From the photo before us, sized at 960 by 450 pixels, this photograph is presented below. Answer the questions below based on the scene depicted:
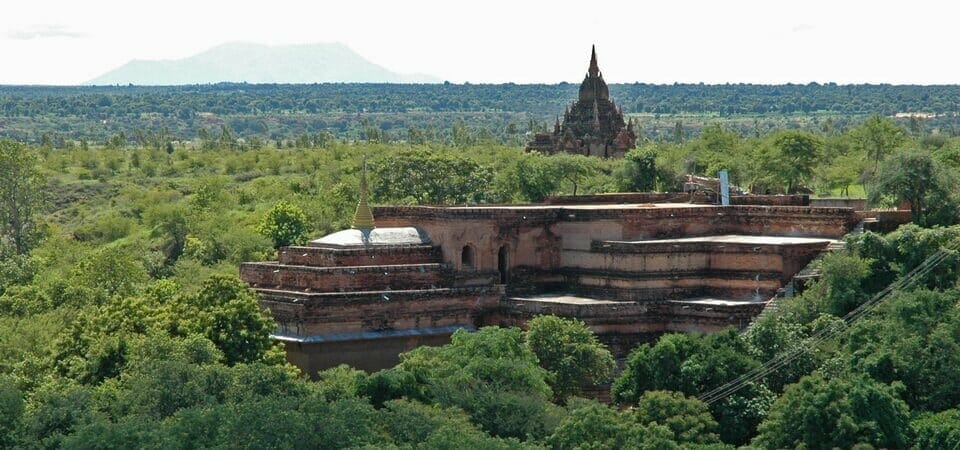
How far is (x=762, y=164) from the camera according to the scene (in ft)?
271

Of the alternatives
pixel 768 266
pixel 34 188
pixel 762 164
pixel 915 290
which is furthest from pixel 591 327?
pixel 34 188

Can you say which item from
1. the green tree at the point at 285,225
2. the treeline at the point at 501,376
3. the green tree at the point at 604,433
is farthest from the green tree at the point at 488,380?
the green tree at the point at 285,225

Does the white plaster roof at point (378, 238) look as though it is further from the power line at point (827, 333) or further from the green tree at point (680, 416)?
the green tree at point (680, 416)

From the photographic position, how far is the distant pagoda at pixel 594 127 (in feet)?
332

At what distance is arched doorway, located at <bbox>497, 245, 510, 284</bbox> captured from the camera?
5191 centimetres

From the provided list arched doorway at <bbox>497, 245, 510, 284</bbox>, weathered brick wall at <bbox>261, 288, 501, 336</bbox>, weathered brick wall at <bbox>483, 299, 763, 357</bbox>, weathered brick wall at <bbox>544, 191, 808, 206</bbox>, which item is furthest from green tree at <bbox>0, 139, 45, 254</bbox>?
weathered brick wall at <bbox>483, 299, 763, 357</bbox>

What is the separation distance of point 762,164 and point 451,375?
141ft

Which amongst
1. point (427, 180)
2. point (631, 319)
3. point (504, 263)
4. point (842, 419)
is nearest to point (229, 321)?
point (504, 263)

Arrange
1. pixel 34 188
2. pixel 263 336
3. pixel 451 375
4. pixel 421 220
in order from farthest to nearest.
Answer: pixel 34 188 → pixel 421 220 → pixel 263 336 → pixel 451 375

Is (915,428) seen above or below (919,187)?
below

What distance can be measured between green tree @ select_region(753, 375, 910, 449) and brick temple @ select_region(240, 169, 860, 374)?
9211mm

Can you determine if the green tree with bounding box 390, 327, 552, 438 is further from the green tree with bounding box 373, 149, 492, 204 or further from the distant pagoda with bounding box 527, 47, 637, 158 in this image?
the distant pagoda with bounding box 527, 47, 637, 158

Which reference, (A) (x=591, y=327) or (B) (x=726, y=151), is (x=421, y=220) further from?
(B) (x=726, y=151)

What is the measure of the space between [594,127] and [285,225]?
96.7 ft
